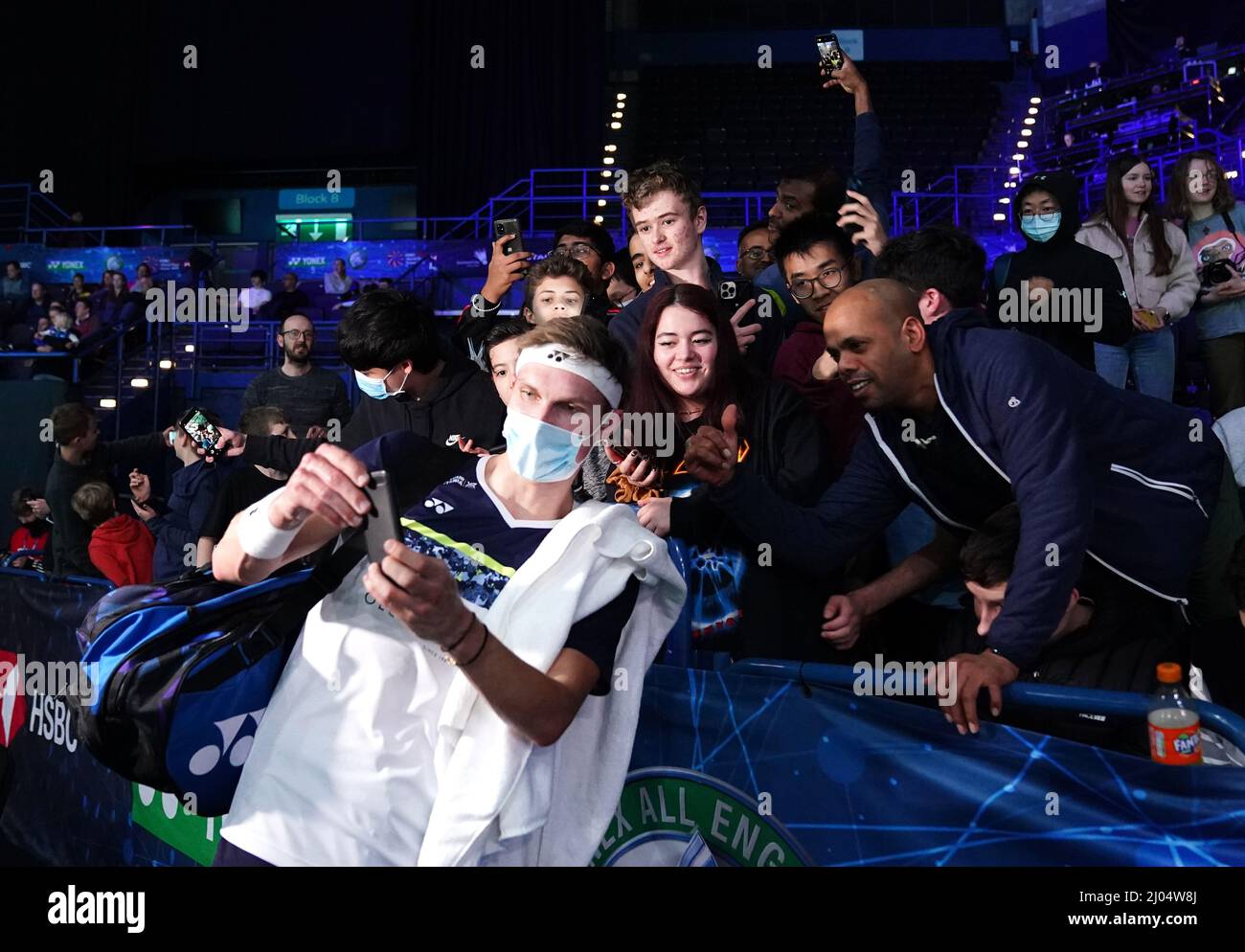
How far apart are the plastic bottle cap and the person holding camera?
3.49 metres

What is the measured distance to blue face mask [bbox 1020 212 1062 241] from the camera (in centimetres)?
427

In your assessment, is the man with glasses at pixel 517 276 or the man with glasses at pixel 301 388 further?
the man with glasses at pixel 301 388

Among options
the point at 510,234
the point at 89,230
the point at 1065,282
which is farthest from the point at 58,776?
the point at 89,230

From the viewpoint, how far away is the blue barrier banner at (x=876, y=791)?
1.97 m

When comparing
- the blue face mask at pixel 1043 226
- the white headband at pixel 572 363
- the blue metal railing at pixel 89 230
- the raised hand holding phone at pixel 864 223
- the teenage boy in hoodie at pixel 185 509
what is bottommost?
the teenage boy in hoodie at pixel 185 509

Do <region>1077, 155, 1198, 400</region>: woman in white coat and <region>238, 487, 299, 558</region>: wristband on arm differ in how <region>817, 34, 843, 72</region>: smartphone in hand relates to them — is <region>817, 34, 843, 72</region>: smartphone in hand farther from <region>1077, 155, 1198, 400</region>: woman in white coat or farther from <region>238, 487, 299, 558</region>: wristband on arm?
<region>238, 487, 299, 558</region>: wristband on arm

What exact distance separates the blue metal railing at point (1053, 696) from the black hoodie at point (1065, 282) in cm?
209

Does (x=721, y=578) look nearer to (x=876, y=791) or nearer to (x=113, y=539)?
(x=876, y=791)

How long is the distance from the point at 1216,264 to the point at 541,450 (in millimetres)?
4277

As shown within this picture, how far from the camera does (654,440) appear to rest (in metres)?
2.87

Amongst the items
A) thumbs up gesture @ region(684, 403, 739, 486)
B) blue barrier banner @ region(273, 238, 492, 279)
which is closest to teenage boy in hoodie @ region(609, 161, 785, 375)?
thumbs up gesture @ region(684, 403, 739, 486)
